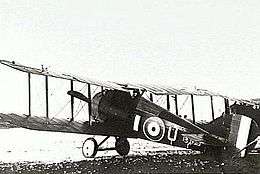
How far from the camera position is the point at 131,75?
7.79 meters

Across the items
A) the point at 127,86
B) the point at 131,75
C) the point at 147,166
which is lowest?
the point at 147,166

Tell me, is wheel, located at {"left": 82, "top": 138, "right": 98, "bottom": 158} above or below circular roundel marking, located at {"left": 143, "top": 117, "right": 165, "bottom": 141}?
below

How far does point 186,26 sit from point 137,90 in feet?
5.24

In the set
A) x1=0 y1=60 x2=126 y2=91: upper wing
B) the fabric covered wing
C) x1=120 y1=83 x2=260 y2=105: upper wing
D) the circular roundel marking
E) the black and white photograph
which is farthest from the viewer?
x1=120 y1=83 x2=260 y2=105: upper wing

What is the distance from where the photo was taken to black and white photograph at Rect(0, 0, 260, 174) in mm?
6398

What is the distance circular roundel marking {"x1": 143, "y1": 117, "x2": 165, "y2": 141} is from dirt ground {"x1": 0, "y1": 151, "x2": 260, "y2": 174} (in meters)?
0.47

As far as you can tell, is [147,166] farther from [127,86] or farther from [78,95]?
[78,95]

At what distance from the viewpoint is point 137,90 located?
26.0 feet

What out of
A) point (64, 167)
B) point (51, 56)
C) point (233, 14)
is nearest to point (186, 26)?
point (233, 14)

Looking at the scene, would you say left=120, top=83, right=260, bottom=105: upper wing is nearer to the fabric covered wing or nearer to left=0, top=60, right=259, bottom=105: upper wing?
left=0, top=60, right=259, bottom=105: upper wing

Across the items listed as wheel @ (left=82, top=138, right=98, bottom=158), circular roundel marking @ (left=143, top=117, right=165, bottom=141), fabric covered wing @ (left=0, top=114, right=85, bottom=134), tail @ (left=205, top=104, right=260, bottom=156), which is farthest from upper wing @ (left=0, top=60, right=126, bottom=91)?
tail @ (left=205, top=104, right=260, bottom=156)

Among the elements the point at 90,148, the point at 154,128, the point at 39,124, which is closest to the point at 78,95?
the point at 39,124

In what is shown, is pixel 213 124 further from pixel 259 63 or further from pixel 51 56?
pixel 51 56

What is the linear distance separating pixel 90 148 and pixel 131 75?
173 cm
